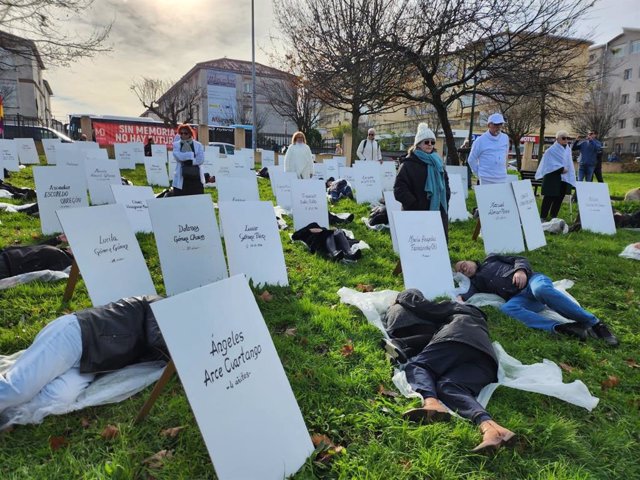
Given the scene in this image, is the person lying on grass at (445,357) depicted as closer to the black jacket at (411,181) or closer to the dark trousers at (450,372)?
the dark trousers at (450,372)

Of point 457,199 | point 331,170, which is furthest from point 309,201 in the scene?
point 331,170

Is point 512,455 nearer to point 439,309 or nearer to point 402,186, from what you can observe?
point 439,309

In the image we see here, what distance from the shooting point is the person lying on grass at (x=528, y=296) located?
3.94 metres

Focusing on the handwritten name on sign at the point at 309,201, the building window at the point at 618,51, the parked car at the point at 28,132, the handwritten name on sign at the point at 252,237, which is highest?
the building window at the point at 618,51

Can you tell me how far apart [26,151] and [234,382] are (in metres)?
17.9

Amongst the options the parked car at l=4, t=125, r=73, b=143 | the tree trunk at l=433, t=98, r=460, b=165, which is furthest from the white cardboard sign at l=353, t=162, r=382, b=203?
the parked car at l=4, t=125, r=73, b=143

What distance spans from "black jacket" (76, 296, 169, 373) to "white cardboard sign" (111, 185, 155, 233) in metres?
3.52

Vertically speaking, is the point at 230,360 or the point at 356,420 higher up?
the point at 230,360

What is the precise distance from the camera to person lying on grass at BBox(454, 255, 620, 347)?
3943 mm

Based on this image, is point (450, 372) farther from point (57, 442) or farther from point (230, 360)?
point (57, 442)

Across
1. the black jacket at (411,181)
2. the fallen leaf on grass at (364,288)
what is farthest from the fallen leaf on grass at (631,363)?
the black jacket at (411,181)

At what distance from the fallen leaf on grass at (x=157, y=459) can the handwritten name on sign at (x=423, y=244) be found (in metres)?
3.36

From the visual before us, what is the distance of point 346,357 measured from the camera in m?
3.36

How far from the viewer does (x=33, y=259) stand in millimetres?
4773
